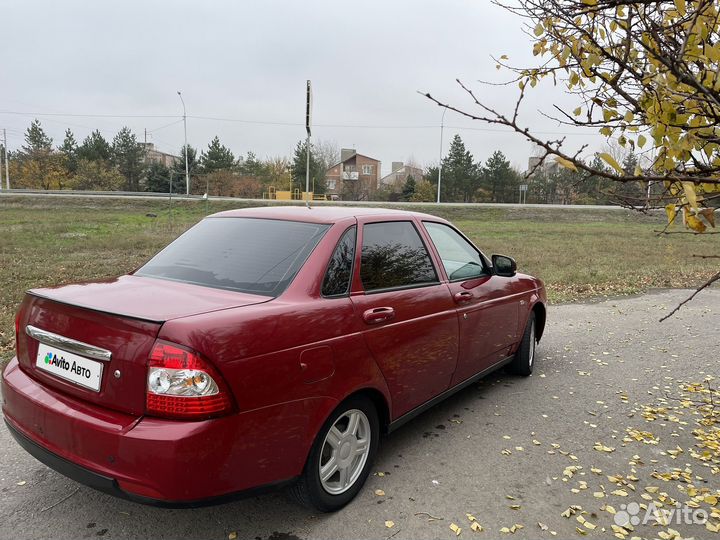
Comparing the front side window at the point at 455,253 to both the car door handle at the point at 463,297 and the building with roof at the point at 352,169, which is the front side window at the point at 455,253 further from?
the building with roof at the point at 352,169

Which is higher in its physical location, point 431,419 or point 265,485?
point 265,485

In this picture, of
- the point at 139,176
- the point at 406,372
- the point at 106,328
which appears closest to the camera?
the point at 106,328

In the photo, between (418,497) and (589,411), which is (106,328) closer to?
(418,497)

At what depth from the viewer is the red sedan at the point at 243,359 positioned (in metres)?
2.19

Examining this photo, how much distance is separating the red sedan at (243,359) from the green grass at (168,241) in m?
1.78

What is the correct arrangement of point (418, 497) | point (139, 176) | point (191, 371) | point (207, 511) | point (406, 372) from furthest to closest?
point (139, 176) → point (406, 372) → point (418, 497) → point (207, 511) → point (191, 371)

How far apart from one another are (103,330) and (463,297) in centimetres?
244

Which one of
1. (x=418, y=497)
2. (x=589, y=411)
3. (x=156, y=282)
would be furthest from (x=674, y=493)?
(x=156, y=282)

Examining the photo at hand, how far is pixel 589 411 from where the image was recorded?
4.39 meters

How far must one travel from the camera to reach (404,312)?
10.6ft

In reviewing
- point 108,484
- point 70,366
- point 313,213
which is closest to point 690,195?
point 313,213

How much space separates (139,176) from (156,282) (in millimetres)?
63906

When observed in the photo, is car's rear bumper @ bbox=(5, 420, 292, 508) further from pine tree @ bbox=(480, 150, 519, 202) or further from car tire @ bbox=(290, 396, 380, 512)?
pine tree @ bbox=(480, 150, 519, 202)

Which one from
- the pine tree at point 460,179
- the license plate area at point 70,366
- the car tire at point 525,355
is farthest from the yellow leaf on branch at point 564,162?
the pine tree at point 460,179
